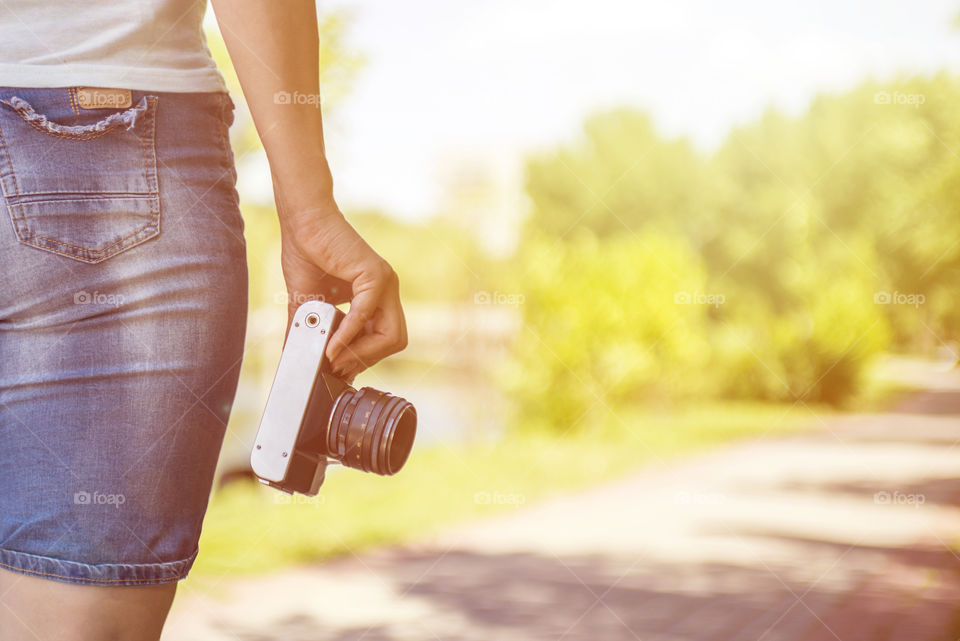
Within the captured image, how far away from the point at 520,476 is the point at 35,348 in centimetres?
724

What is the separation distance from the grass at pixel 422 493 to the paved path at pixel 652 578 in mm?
233

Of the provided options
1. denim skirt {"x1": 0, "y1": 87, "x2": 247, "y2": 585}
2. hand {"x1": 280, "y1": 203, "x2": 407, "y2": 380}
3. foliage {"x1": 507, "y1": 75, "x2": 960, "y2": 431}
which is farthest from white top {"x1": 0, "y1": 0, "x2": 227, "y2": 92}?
foliage {"x1": 507, "y1": 75, "x2": 960, "y2": 431}

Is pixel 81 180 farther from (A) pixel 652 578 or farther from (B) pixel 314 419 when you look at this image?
(A) pixel 652 578

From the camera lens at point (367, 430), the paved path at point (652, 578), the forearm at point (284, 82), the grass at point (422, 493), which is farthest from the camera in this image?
the grass at point (422, 493)

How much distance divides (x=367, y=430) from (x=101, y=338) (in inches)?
14.2

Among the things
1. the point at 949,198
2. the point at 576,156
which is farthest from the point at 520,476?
the point at 576,156

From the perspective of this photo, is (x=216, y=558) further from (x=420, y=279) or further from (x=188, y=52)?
(x=420, y=279)

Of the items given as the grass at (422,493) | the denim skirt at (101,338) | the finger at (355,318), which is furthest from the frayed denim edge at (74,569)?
the grass at (422,493)

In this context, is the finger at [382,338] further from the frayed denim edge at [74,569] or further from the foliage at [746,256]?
the foliage at [746,256]

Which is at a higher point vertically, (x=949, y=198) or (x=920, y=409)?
(x=949, y=198)

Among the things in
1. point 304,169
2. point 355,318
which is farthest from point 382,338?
point 304,169

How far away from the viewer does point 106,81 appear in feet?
3.32

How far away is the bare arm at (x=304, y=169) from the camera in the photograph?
3.57 ft

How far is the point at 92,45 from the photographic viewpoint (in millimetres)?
1015
